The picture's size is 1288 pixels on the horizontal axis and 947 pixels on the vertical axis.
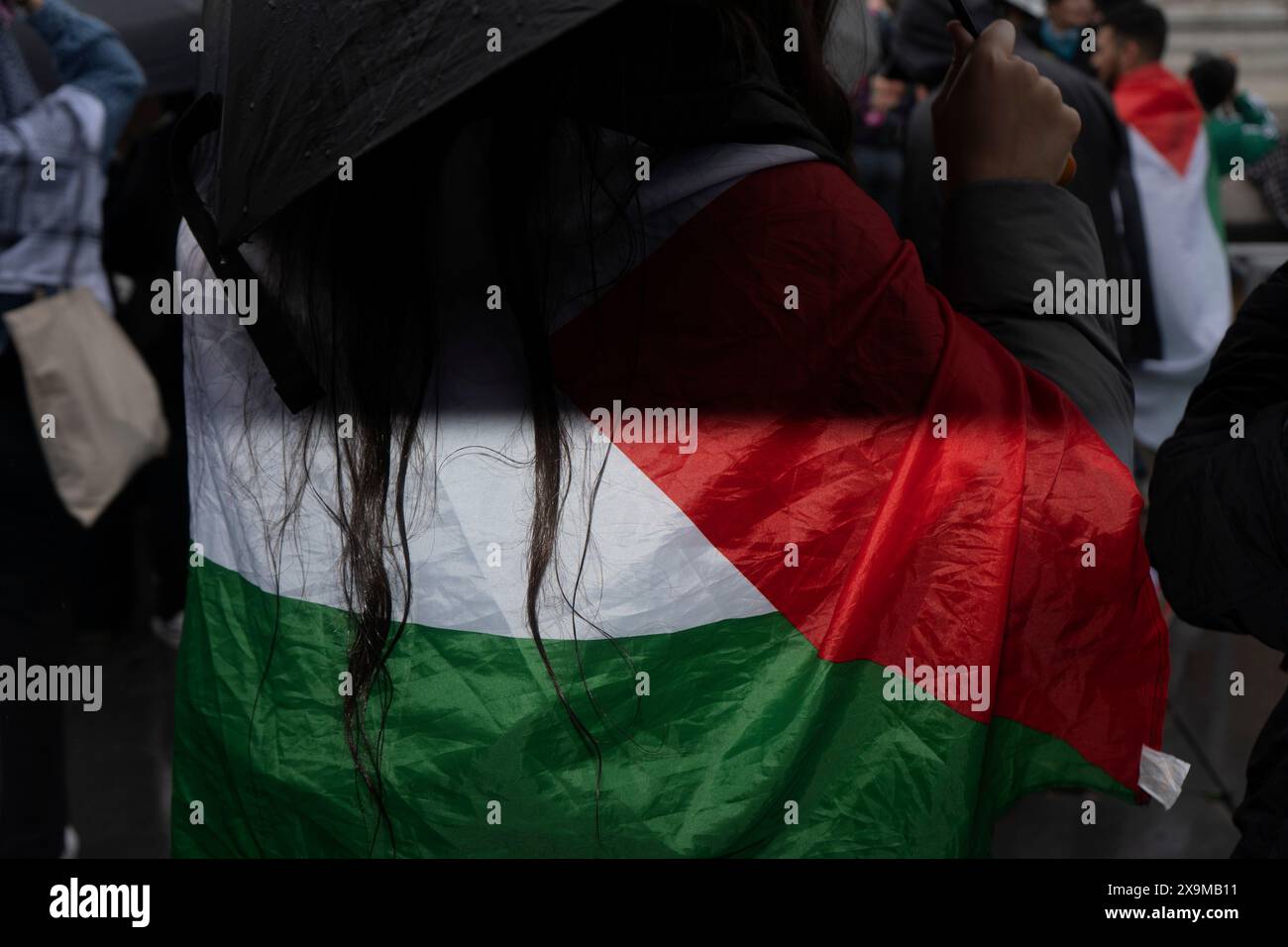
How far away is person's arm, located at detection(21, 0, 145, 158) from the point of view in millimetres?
2902

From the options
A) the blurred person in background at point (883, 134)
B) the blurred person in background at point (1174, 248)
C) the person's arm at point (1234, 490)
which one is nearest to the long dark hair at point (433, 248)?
the person's arm at point (1234, 490)

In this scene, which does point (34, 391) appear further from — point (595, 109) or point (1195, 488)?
point (1195, 488)

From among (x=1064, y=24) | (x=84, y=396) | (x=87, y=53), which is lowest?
(x=84, y=396)

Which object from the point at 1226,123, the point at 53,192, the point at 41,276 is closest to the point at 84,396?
the point at 41,276

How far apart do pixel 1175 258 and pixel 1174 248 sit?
0.03 metres

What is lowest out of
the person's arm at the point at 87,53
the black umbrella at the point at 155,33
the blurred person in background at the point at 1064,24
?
the person's arm at the point at 87,53

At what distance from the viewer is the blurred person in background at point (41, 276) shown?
107 inches

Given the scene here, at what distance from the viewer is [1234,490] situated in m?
1.37

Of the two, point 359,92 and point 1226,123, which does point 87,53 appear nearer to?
point 359,92
